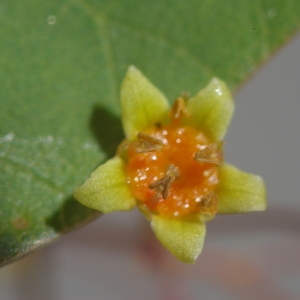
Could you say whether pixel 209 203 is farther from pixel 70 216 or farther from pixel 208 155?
pixel 70 216

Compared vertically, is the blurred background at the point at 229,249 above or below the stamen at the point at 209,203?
below

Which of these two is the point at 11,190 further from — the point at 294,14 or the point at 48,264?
the point at 48,264

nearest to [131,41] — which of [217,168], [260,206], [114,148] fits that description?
[114,148]

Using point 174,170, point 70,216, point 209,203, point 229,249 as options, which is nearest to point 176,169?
point 174,170

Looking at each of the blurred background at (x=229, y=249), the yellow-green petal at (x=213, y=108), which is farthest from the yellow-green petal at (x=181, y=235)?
the blurred background at (x=229, y=249)

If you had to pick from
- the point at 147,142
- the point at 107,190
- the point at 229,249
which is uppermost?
the point at 147,142

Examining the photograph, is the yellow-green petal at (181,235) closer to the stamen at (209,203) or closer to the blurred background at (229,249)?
the stamen at (209,203)

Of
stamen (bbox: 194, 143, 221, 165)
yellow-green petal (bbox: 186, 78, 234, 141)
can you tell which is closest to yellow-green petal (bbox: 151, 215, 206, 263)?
stamen (bbox: 194, 143, 221, 165)
